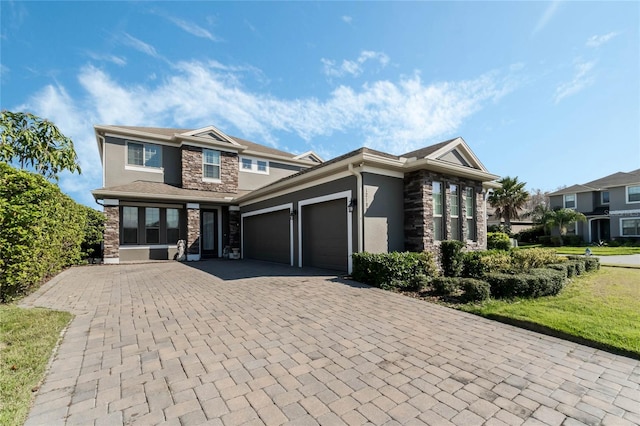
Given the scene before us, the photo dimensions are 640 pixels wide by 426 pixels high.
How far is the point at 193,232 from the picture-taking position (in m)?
14.8

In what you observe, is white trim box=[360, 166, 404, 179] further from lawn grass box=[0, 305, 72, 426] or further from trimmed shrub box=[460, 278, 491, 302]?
lawn grass box=[0, 305, 72, 426]

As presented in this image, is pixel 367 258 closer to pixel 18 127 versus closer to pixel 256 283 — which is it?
pixel 256 283

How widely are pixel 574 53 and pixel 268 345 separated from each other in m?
10.4

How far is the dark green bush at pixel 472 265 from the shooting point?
8544 mm

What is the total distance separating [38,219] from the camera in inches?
246

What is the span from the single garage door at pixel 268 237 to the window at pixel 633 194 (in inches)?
1214

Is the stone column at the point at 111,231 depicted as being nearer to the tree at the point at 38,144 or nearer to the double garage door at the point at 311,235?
the tree at the point at 38,144

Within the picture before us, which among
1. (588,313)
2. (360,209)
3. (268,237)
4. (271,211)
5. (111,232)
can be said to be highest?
(271,211)

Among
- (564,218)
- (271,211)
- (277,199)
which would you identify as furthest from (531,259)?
(564,218)

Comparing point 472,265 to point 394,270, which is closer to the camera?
point 394,270

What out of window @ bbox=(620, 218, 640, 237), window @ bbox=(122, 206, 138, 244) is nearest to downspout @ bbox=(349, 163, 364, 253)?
window @ bbox=(122, 206, 138, 244)

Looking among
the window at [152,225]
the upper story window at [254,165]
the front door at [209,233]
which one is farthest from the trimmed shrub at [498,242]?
the window at [152,225]

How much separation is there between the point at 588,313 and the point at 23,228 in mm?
10562

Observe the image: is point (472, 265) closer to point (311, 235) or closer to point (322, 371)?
point (311, 235)
